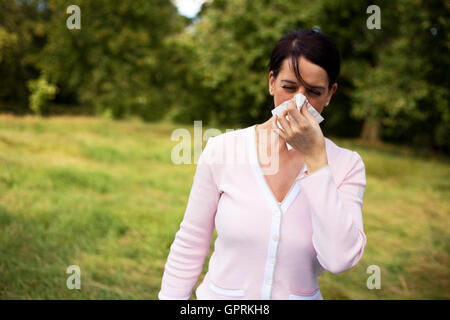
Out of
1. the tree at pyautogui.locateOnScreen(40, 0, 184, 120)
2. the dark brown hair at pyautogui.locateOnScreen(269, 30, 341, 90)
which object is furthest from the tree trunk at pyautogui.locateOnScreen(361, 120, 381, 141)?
the dark brown hair at pyautogui.locateOnScreen(269, 30, 341, 90)

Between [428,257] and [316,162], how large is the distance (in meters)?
5.24

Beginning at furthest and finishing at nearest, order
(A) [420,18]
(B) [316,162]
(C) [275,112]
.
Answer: (A) [420,18]
(C) [275,112]
(B) [316,162]

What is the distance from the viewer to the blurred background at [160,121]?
188 inches

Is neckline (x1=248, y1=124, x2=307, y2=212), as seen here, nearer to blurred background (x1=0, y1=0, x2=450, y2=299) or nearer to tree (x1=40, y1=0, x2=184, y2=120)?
blurred background (x1=0, y1=0, x2=450, y2=299)

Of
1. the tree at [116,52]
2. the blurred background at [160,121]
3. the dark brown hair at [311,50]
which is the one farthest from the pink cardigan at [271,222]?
the tree at [116,52]

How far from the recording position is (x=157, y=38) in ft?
64.5

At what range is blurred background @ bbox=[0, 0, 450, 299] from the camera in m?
4.77

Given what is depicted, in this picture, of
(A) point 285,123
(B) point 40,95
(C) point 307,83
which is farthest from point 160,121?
(A) point 285,123

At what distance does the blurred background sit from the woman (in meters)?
0.48

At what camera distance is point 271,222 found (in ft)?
5.35

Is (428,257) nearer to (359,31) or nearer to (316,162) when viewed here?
(316,162)

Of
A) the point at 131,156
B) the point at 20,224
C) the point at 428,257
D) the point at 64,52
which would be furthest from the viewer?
the point at 64,52
